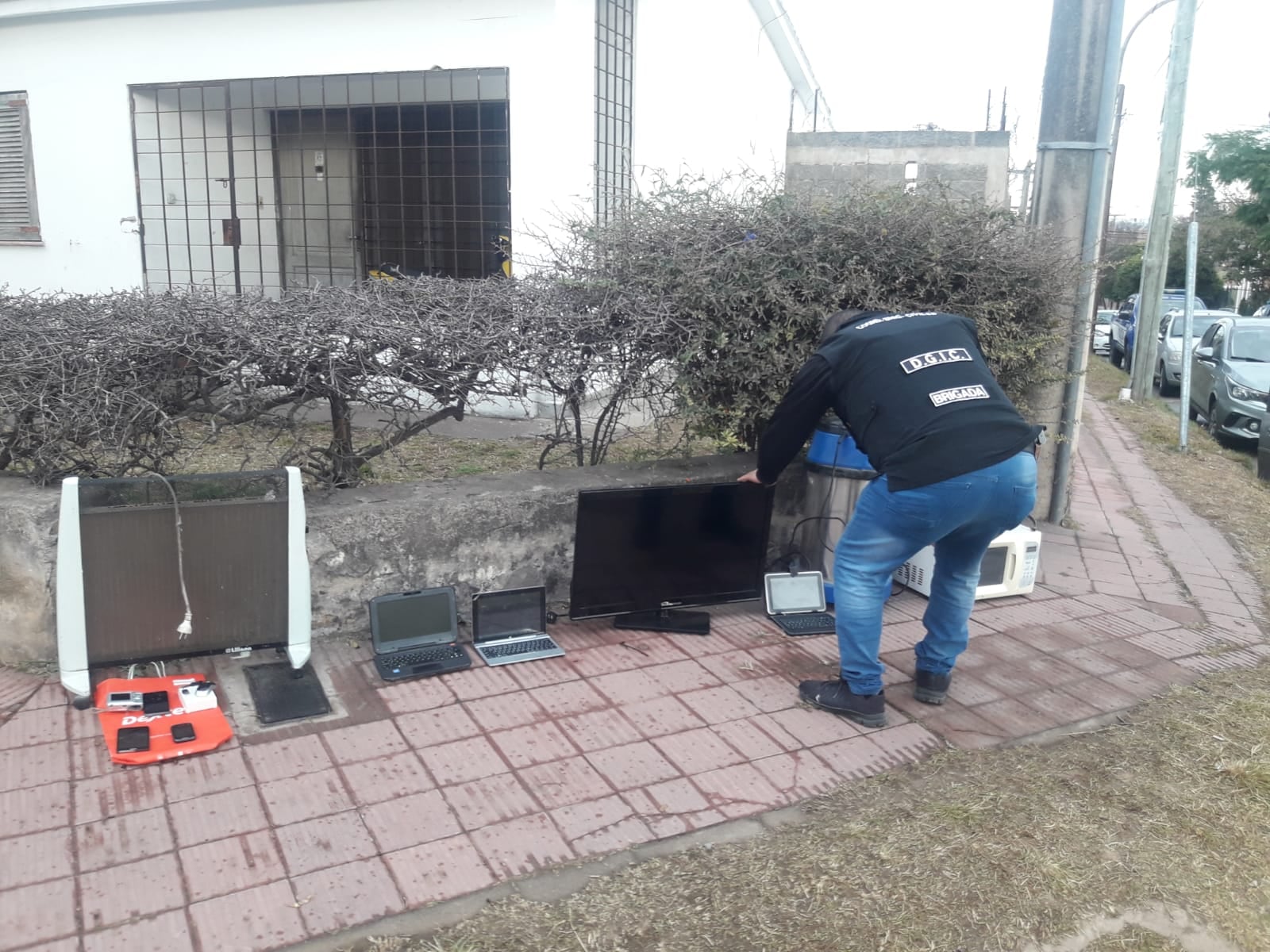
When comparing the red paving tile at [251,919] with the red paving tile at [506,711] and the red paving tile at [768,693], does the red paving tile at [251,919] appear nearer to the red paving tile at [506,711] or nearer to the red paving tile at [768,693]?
the red paving tile at [506,711]

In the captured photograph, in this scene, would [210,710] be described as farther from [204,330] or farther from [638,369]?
[638,369]

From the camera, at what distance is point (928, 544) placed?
3.76 meters

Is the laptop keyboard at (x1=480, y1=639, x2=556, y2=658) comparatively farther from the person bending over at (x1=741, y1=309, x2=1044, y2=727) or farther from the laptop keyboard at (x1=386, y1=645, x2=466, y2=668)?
the person bending over at (x1=741, y1=309, x2=1044, y2=727)

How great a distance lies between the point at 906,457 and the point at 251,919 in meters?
2.48

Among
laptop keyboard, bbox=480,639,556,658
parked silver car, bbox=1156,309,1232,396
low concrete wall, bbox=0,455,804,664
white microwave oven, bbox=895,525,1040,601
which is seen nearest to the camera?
low concrete wall, bbox=0,455,804,664

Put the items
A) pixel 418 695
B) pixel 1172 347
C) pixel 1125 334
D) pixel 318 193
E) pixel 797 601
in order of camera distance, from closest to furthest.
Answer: pixel 418 695, pixel 797 601, pixel 318 193, pixel 1172 347, pixel 1125 334

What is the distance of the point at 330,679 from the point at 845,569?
211 cm

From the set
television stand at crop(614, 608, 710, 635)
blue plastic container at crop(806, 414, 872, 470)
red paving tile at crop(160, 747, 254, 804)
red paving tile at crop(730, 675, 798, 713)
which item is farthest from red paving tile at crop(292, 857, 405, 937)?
blue plastic container at crop(806, 414, 872, 470)

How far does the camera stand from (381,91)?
34.3ft

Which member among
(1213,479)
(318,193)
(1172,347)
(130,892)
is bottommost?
(1213,479)

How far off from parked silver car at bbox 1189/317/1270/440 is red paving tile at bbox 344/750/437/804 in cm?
974

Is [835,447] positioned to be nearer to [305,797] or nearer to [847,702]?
[847,702]

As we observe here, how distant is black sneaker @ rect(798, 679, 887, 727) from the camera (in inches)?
151

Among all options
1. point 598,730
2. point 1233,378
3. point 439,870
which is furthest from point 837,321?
point 1233,378
